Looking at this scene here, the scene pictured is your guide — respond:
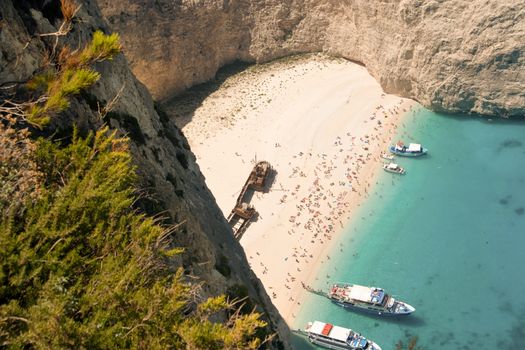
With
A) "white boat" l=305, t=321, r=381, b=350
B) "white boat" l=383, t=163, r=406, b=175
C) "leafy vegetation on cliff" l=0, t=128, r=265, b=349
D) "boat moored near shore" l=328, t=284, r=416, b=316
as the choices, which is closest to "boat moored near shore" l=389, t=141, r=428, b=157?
"white boat" l=383, t=163, r=406, b=175

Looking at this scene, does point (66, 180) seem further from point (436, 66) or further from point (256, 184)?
point (436, 66)

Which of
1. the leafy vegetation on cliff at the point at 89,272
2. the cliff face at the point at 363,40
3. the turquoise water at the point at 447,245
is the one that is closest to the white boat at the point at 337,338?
the turquoise water at the point at 447,245

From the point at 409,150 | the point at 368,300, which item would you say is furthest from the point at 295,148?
the point at 368,300

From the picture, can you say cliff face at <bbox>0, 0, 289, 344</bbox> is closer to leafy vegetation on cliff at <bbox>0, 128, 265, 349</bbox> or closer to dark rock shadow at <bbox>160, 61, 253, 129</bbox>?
leafy vegetation on cliff at <bbox>0, 128, 265, 349</bbox>

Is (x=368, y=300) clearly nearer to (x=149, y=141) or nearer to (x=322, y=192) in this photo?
(x=322, y=192)

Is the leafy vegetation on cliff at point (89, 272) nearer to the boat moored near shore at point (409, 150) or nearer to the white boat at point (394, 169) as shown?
the white boat at point (394, 169)

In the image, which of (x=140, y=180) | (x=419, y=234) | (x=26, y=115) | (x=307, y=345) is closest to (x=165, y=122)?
(x=140, y=180)

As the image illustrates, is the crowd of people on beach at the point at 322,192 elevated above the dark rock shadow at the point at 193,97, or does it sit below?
below
